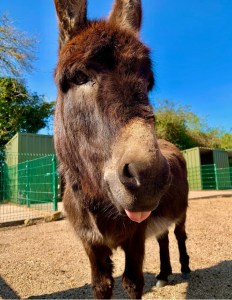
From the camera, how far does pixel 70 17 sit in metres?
1.93

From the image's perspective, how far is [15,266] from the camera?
4410mm

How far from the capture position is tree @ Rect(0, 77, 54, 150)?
19.0 meters

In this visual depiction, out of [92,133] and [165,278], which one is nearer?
[92,133]

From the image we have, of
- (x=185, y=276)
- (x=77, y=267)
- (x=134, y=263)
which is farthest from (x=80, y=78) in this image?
(x=77, y=267)

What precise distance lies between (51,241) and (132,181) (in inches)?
209

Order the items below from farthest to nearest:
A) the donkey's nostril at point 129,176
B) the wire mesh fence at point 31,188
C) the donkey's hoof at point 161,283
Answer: the wire mesh fence at point 31,188 < the donkey's hoof at point 161,283 < the donkey's nostril at point 129,176

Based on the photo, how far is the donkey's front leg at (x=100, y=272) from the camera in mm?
2352

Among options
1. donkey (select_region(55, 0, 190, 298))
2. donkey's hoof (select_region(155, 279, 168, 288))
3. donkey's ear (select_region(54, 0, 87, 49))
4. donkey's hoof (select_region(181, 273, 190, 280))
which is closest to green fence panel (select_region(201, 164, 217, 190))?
donkey's hoof (select_region(181, 273, 190, 280))

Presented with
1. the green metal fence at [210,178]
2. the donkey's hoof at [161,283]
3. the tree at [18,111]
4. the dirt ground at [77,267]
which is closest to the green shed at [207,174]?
the green metal fence at [210,178]

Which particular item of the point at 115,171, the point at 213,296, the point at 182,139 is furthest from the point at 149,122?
the point at 182,139

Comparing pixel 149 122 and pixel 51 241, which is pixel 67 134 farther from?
pixel 51 241

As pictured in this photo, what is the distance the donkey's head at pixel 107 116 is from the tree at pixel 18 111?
17590 millimetres

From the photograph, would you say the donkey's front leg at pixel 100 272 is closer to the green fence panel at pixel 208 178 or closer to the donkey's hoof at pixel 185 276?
the donkey's hoof at pixel 185 276

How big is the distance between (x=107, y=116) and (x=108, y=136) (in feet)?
0.37
